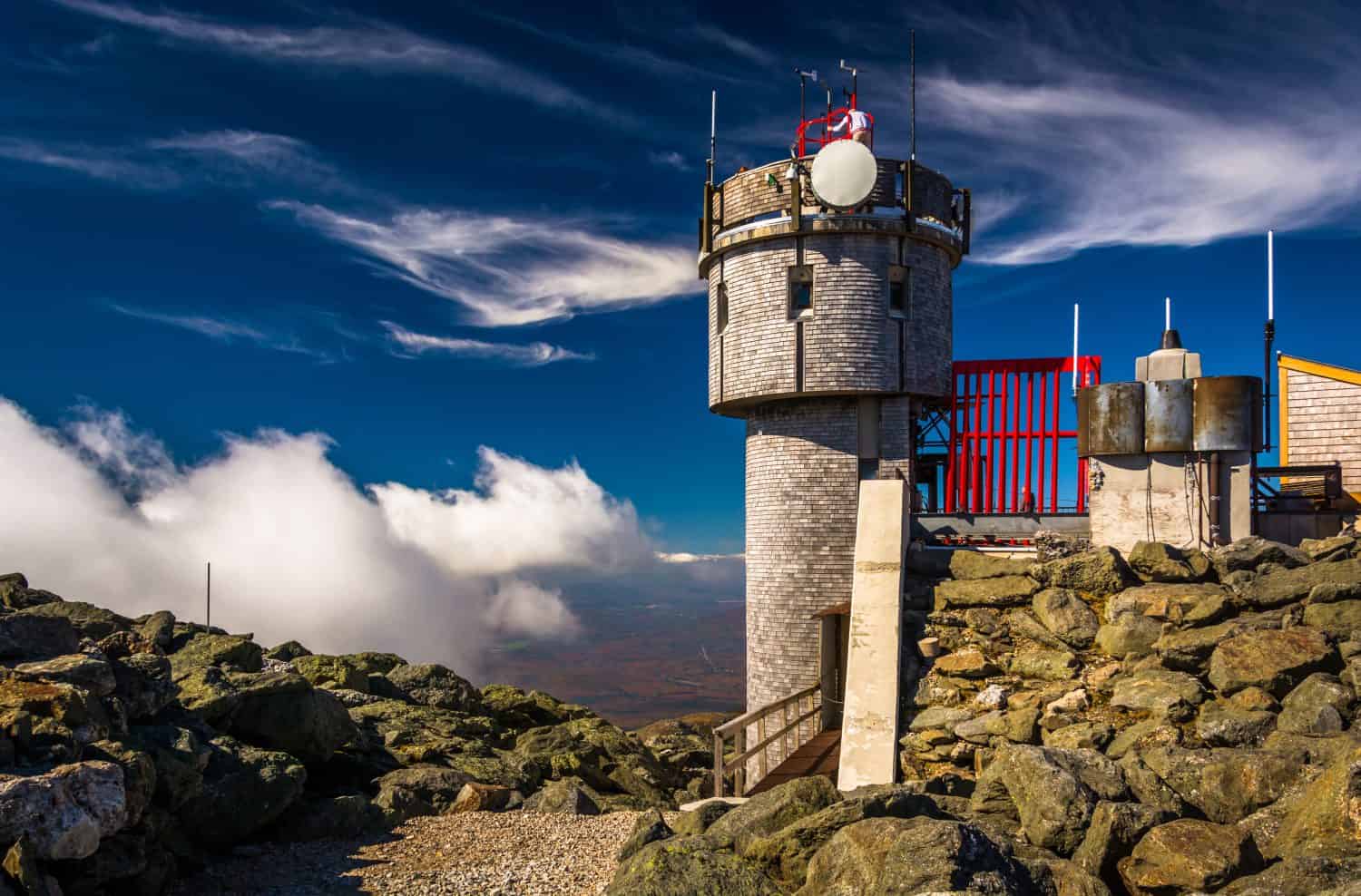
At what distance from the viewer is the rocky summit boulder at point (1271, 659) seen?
42.7 feet

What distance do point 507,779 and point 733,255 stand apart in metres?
12.9

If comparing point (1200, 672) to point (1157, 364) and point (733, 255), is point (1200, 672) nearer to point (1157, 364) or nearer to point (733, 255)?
point (1157, 364)

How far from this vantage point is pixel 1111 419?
60.5 ft

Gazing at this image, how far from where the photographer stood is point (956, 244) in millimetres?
22844

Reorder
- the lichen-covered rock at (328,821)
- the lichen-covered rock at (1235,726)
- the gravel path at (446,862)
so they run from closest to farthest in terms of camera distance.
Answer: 1. the gravel path at (446,862)
2. the lichen-covered rock at (328,821)
3. the lichen-covered rock at (1235,726)

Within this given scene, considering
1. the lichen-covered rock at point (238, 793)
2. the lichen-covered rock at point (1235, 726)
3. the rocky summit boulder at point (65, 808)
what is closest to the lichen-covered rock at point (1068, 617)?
the lichen-covered rock at point (1235, 726)

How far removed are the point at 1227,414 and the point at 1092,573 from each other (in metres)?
3.99

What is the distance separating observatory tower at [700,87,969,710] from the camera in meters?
21.3

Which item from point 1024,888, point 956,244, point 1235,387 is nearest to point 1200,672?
point 1235,387

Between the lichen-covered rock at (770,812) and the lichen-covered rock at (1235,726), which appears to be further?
the lichen-covered rock at (1235,726)

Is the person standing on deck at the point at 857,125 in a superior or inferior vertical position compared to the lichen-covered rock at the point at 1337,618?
superior

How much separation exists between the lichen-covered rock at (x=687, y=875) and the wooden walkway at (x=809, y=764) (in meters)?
7.07

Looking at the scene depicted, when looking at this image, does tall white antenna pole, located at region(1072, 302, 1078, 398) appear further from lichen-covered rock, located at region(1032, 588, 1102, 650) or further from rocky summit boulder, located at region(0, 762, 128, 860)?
rocky summit boulder, located at region(0, 762, 128, 860)

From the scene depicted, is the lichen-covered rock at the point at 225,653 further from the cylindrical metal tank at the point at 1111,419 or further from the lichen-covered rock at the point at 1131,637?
the cylindrical metal tank at the point at 1111,419
